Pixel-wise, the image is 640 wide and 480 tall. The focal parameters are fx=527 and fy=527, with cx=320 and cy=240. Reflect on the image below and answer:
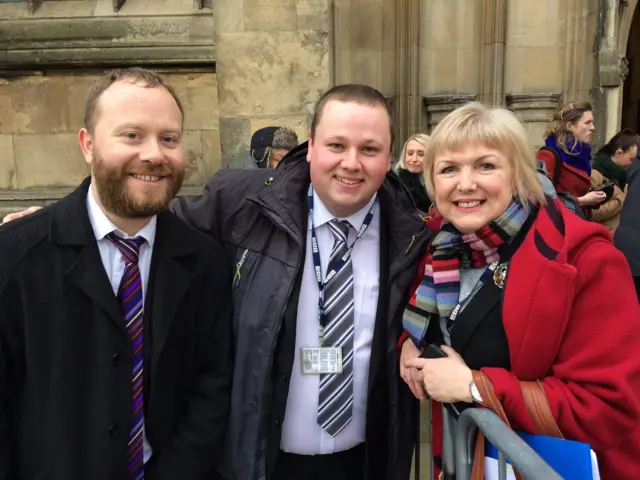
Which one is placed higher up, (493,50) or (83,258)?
(493,50)

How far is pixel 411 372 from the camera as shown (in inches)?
67.1

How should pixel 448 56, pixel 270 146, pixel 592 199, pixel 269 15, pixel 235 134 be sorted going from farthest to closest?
pixel 448 56, pixel 235 134, pixel 269 15, pixel 592 199, pixel 270 146

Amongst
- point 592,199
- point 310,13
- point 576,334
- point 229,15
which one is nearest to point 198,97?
point 229,15

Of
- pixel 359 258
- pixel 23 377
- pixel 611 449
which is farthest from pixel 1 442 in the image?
pixel 611 449

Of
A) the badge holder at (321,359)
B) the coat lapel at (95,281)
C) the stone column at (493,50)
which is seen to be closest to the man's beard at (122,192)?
the coat lapel at (95,281)

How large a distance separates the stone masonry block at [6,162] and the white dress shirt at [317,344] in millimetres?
4467

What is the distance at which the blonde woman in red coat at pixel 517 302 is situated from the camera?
1.40 metres

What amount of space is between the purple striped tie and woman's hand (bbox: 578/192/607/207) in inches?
147

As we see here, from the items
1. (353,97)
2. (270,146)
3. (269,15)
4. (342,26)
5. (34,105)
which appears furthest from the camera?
(342,26)

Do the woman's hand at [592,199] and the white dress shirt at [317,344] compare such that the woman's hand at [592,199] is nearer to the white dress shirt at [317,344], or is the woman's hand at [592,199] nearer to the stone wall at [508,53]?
the stone wall at [508,53]

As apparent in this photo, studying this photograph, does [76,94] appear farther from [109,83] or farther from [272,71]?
[109,83]

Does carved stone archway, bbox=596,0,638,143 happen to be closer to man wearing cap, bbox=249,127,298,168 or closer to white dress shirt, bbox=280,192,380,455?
man wearing cap, bbox=249,127,298,168

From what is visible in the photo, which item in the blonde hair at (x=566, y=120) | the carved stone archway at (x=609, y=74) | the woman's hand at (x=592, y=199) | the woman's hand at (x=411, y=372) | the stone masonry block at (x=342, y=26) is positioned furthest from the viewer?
the carved stone archway at (x=609, y=74)

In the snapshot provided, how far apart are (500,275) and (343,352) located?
1.95 ft
